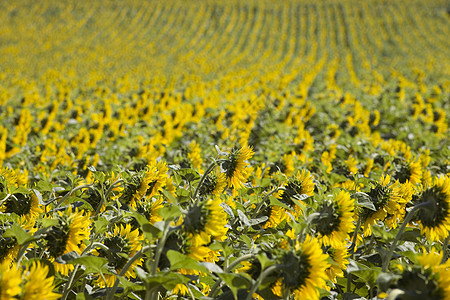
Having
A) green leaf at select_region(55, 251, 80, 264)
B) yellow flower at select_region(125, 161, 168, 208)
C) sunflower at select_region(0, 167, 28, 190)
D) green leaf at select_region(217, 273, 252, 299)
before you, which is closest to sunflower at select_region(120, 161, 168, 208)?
yellow flower at select_region(125, 161, 168, 208)

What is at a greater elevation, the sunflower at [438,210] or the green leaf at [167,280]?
the sunflower at [438,210]

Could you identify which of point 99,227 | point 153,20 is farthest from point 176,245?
point 153,20

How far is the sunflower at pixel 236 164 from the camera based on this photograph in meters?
1.50

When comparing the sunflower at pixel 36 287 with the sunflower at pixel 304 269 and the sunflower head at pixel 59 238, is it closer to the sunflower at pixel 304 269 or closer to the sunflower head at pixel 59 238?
the sunflower head at pixel 59 238

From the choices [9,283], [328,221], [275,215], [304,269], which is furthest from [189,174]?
[9,283]

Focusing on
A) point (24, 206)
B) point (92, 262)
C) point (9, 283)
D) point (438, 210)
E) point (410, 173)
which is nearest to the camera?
→ point (9, 283)

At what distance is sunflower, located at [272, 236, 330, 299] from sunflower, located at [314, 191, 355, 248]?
0.26 m

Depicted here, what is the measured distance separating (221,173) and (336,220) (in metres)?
0.60

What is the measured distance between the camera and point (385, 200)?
5.04 feet

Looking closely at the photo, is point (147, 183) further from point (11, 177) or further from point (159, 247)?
point (11, 177)

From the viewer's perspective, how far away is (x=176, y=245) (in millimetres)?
1134

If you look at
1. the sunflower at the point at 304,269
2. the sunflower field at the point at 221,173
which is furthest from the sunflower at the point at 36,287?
the sunflower at the point at 304,269

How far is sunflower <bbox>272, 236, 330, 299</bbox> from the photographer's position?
1.00 m

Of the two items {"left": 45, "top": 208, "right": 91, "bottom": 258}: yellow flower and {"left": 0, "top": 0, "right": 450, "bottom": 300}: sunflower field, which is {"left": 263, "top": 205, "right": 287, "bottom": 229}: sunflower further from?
{"left": 45, "top": 208, "right": 91, "bottom": 258}: yellow flower
